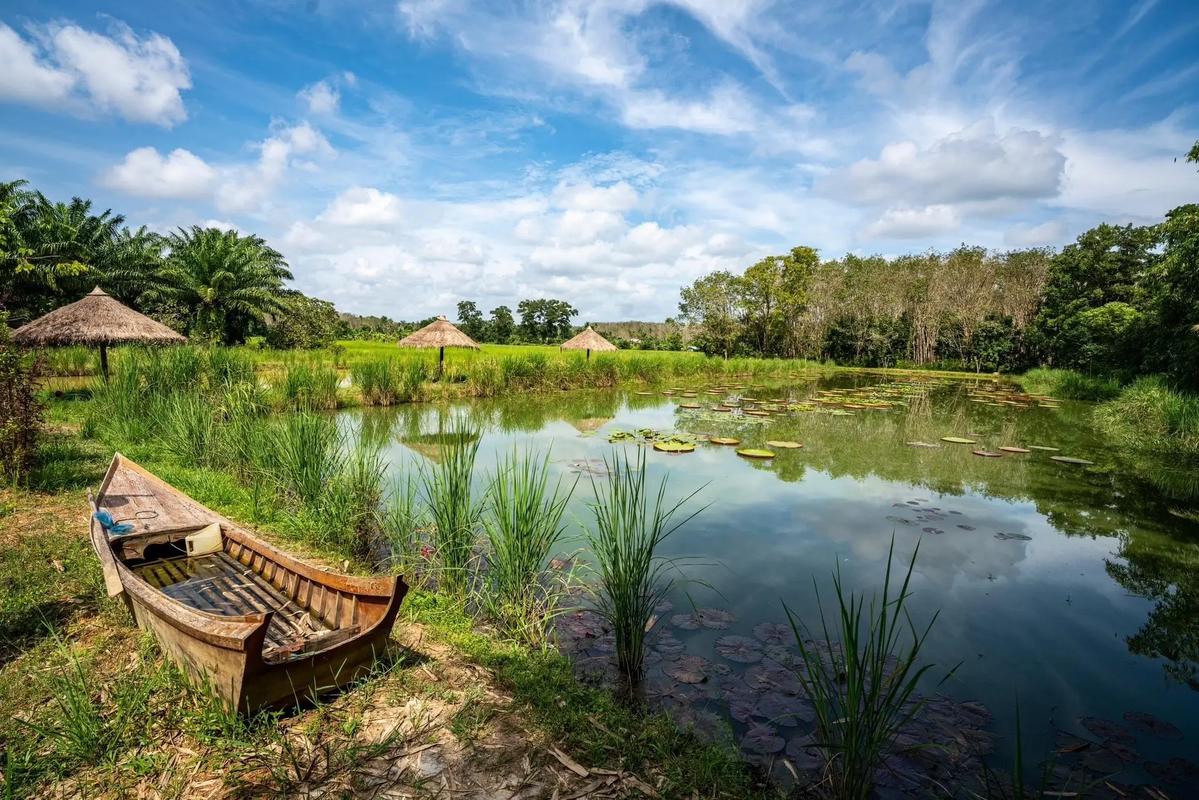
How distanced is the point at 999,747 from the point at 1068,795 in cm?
36

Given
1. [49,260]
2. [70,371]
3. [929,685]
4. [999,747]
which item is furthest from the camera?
[49,260]

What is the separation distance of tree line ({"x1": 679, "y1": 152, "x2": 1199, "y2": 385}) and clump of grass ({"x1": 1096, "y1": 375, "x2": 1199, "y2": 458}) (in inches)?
313

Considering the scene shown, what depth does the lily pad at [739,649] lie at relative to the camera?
316cm

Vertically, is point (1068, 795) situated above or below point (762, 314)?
below

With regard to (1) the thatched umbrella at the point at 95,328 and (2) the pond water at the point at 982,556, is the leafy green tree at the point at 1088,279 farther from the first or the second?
(1) the thatched umbrella at the point at 95,328

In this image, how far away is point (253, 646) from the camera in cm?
212

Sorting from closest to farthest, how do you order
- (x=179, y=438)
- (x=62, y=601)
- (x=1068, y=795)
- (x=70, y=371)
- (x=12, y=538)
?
(x=1068, y=795) < (x=62, y=601) < (x=12, y=538) < (x=179, y=438) < (x=70, y=371)

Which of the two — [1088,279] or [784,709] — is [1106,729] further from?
[1088,279]

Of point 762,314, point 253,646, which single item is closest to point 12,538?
point 253,646

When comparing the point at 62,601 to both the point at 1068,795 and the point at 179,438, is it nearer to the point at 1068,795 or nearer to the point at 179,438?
the point at 179,438

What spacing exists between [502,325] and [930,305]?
102 feet

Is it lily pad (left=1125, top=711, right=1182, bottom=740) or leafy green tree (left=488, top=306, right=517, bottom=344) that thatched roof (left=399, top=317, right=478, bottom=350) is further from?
leafy green tree (left=488, top=306, right=517, bottom=344)

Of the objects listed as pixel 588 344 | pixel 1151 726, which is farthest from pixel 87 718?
pixel 588 344

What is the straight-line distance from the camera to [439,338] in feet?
54.1
